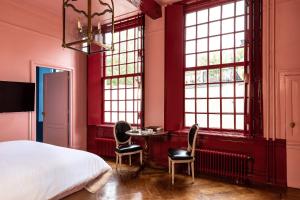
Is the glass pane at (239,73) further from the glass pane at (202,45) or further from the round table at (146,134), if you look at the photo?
the round table at (146,134)

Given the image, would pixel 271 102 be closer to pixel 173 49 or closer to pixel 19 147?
pixel 173 49

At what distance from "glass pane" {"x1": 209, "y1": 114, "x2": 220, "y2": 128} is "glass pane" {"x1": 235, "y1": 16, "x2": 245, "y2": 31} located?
165 centimetres

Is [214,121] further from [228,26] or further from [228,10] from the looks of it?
[228,10]

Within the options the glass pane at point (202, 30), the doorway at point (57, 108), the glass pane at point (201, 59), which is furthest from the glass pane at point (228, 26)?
the doorway at point (57, 108)

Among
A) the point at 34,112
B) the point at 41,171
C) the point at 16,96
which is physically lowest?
the point at 41,171

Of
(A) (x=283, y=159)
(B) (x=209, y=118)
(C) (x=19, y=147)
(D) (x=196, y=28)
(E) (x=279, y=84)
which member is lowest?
(A) (x=283, y=159)

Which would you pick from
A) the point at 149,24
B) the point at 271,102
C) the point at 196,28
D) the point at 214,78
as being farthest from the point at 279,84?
the point at 149,24

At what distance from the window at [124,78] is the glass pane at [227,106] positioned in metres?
1.77

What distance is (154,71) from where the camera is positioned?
463cm

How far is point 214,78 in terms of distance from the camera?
4.08 meters

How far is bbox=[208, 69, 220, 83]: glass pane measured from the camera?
159 inches

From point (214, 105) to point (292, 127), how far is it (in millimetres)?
1288

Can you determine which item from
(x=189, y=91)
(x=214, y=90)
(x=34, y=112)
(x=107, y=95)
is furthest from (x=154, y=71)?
(x=34, y=112)

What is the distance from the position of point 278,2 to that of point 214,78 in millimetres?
1566
